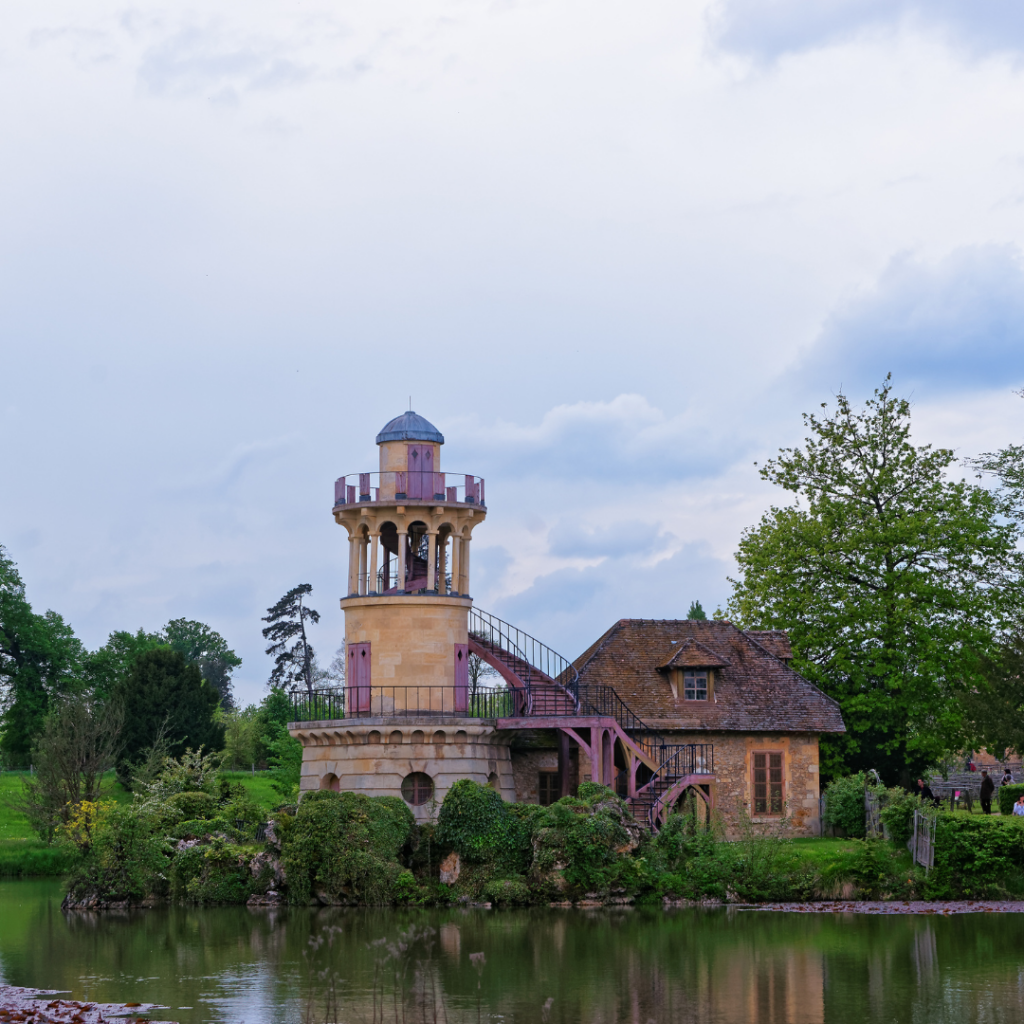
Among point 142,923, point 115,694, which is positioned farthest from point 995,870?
point 115,694

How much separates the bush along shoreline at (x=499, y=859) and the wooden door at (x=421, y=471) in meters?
9.14

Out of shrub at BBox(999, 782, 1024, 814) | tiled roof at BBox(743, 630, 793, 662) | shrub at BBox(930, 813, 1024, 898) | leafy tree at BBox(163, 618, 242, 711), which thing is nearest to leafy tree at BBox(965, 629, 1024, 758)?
shrub at BBox(999, 782, 1024, 814)

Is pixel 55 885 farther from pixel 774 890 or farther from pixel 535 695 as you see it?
pixel 774 890

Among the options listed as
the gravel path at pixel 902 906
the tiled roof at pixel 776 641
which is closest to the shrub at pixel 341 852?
the gravel path at pixel 902 906

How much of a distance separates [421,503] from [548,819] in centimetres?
1048

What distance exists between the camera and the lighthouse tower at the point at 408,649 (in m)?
43.4

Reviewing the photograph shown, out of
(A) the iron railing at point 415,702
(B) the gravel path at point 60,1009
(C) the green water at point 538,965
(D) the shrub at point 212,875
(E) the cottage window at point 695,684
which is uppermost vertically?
(E) the cottage window at point 695,684

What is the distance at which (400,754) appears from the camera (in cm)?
4338

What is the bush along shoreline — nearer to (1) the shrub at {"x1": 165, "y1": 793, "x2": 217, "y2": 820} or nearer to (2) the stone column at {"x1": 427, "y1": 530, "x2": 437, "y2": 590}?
(1) the shrub at {"x1": 165, "y1": 793, "x2": 217, "y2": 820}

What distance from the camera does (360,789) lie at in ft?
142

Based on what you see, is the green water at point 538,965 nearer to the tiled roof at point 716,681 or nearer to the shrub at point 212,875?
the shrub at point 212,875

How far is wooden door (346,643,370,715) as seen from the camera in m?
44.9

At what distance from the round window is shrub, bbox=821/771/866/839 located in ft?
37.2

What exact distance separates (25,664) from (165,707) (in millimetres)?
12264
